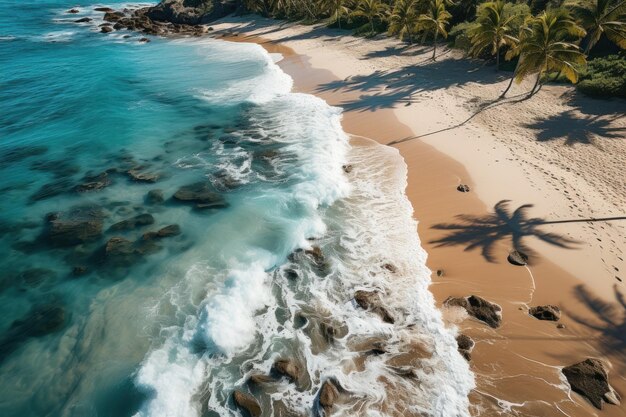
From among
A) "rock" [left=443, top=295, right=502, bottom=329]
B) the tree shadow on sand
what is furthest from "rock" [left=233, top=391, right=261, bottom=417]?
the tree shadow on sand

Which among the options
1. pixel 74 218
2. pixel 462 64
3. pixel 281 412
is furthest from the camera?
pixel 462 64

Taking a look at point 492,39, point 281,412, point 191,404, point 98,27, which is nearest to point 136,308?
point 191,404

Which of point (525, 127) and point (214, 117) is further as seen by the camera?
point (214, 117)

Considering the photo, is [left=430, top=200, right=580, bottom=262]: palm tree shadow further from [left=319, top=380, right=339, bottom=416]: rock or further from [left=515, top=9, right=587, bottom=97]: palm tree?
[left=515, top=9, right=587, bottom=97]: palm tree

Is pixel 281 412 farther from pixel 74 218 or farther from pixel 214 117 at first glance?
pixel 214 117

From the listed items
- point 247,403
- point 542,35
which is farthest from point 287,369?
point 542,35

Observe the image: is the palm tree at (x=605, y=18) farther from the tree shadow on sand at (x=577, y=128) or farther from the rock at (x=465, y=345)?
the rock at (x=465, y=345)

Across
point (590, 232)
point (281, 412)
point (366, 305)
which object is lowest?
point (281, 412)

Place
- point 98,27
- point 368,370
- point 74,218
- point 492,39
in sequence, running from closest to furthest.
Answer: point 368,370 < point 74,218 < point 492,39 < point 98,27
